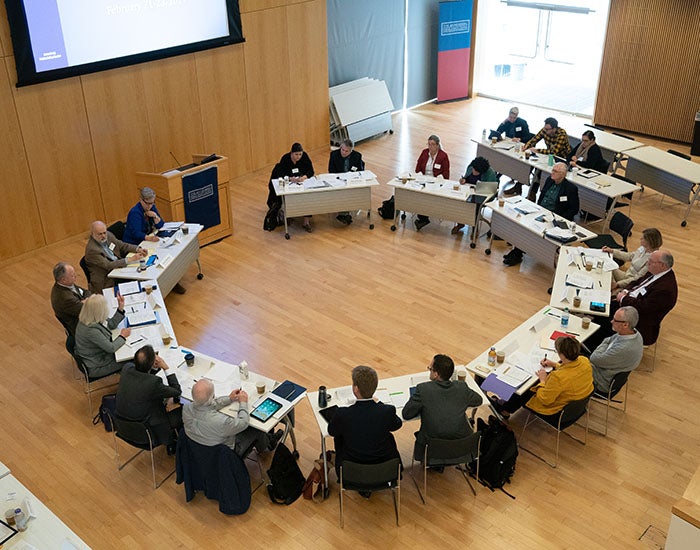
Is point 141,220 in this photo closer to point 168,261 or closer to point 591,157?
point 168,261

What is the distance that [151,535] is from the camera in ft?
18.0

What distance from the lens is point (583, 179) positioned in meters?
9.98

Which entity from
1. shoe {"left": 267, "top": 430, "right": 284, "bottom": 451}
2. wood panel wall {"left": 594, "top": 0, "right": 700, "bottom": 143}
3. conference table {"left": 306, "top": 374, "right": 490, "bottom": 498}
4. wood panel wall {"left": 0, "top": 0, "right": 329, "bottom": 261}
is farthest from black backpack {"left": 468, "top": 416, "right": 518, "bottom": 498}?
wood panel wall {"left": 594, "top": 0, "right": 700, "bottom": 143}

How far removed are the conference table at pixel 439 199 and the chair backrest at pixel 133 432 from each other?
5.39 metres

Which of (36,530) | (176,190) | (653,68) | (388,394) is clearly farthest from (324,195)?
(653,68)

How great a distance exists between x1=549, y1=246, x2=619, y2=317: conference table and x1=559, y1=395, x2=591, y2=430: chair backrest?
4.27 feet

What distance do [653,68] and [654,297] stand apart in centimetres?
817

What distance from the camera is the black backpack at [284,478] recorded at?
5.73m

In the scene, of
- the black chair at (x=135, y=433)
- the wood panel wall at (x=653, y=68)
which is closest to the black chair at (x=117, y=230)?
the black chair at (x=135, y=433)

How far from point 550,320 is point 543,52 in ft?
43.4

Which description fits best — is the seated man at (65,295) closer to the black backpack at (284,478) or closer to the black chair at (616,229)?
the black backpack at (284,478)

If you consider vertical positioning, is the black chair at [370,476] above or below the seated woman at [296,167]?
below

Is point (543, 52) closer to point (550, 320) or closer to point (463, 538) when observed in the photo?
point (550, 320)

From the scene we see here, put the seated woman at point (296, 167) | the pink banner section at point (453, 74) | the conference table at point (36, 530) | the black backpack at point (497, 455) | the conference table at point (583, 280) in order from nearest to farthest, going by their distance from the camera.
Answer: the conference table at point (36, 530) → the black backpack at point (497, 455) → the conference table at point (583, 280) → the seated woman at point (296, 167) → the pink banner section at point (453, 74)
